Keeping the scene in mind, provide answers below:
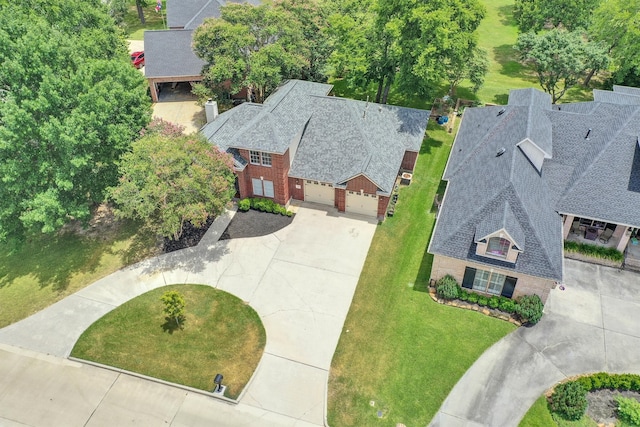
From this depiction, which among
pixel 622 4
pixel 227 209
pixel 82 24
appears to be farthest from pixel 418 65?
pixel 82 24

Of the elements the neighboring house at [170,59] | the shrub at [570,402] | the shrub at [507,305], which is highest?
the neighboring house at [170,59]

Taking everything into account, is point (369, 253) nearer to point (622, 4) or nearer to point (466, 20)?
point (466, 20)

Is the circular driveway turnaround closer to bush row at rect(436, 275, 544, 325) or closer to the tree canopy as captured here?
bush row at rect(436, 275, 544, 325)

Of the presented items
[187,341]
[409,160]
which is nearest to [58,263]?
[187,341]

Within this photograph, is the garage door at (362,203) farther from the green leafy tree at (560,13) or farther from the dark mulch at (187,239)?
the green leafy tree at (560,13)

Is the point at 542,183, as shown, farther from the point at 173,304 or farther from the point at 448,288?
the point at 173,304

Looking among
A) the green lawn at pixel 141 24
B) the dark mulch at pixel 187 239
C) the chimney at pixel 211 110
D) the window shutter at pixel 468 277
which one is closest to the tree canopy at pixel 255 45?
the chimney at pixel 211 110
